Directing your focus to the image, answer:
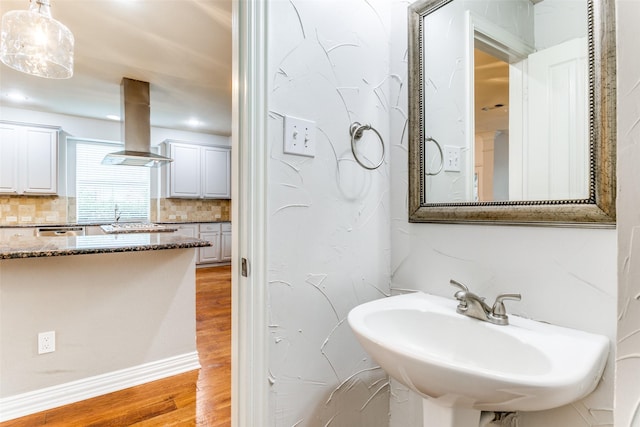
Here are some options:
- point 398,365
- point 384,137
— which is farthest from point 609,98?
point 398,365

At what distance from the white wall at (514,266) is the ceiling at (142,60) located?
1828 millimetres

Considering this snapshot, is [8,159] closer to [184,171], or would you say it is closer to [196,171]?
[184,171]

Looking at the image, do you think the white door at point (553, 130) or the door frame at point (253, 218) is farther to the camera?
the door frame at point (253, 218)

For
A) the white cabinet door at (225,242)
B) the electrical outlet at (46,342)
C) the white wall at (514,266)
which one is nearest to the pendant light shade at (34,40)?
the electrical outlet at (46,342)

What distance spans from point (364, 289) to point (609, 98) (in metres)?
0.88

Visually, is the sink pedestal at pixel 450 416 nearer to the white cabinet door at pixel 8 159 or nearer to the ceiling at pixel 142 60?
the ceiling at pixel 142 60

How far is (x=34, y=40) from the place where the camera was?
5.13 feet

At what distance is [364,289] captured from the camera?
46.6 inches

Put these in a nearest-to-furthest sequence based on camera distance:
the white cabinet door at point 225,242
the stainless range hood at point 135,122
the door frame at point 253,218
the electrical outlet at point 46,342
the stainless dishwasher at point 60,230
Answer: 1. the door frame at point 253,218
2. the electrical outlet at point 46,342
3. the stainless range hood at point 135,122
4. the stainless dishwasher at point 60,230
5. the white cabinet door at point 225,242

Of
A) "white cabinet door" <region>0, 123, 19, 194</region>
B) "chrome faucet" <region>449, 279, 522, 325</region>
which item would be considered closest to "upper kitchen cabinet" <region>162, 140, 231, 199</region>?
"white cabinet door" <region>0, 123, 19, 194</region>

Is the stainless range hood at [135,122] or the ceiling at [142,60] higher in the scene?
the ceiling at [142,60]

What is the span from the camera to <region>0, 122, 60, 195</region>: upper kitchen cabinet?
4023 mm

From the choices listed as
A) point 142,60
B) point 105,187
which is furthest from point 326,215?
point 105,187

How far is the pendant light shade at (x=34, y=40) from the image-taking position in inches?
59.9
